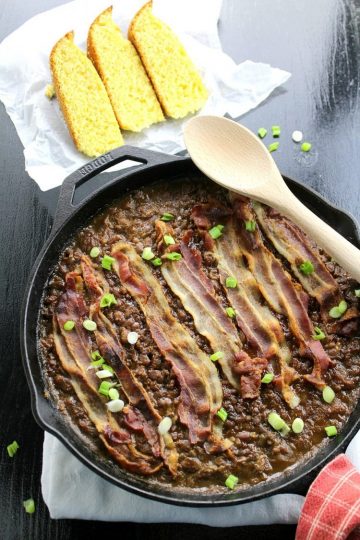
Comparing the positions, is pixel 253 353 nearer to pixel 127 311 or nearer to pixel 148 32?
pixel 127 311

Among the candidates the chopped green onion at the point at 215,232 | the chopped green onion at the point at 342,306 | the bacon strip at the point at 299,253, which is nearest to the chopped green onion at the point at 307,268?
the bacon strip at the point at 299,253

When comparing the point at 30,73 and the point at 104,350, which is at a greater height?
the point at 30,73

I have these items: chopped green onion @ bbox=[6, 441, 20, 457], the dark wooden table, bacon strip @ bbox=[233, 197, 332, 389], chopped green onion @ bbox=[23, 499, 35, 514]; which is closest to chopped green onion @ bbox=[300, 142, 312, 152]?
the dark wooden table

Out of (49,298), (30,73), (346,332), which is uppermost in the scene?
(30,73)

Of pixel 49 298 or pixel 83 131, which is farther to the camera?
pixel 83 131

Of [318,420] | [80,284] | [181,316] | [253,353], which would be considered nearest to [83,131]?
[80,284]

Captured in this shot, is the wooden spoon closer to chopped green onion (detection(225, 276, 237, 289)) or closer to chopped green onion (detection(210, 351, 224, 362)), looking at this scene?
chopped green onion (detection(225, 276, 237, 289))
